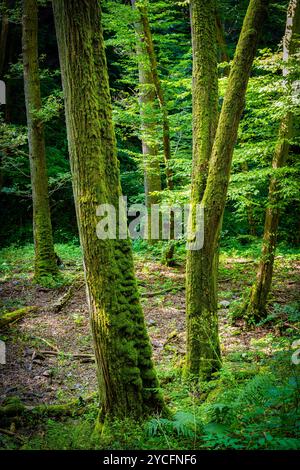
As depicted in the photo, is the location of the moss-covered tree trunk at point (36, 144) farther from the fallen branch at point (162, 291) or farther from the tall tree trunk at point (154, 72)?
the tall tree trunk at point (154, 72)

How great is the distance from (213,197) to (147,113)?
5.90 meters

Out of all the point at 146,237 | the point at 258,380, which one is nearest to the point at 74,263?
the point at 146,237

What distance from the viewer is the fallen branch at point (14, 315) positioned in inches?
Result: 277

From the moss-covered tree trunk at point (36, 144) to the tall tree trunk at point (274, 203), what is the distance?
224 inches

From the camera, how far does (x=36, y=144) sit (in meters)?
9.62

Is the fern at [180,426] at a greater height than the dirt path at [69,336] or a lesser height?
greater

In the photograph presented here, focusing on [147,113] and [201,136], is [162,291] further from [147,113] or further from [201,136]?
[201,136]

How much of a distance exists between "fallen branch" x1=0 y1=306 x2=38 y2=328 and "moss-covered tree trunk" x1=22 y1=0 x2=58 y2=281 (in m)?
1.89

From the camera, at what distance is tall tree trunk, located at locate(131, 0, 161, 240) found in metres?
9.23

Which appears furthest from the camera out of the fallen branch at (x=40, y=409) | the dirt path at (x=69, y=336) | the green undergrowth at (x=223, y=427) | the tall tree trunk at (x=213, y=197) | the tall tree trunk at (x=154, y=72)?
the tall tree trunk at (x=154, y=72)

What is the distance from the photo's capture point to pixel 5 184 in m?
17.3

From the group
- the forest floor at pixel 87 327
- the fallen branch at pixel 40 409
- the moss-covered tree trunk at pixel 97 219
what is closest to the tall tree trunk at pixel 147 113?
the forest floor at pixel 87 327

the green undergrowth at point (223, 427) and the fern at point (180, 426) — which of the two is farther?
the fern at point (180, 426)
